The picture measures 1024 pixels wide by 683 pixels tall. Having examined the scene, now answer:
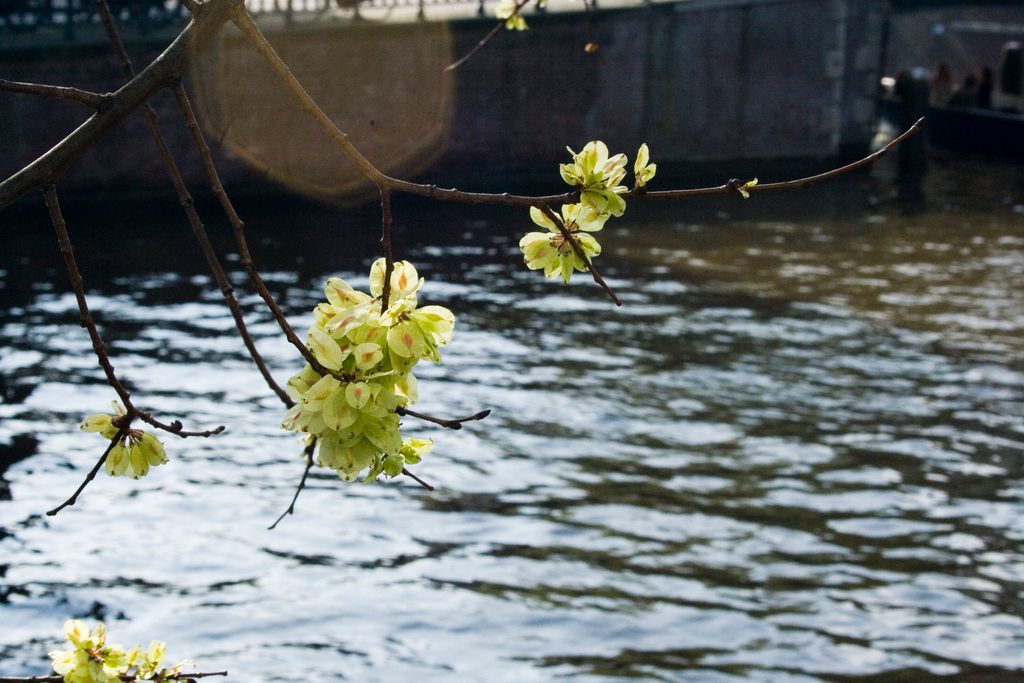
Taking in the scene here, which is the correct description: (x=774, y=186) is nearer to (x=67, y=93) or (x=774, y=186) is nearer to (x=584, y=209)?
(x=584, y=209)

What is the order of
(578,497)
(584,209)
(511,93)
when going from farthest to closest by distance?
(511,93), (578,497), (584,209)

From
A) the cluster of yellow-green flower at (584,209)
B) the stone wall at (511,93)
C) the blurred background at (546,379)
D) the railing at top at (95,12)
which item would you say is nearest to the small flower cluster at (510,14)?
the blurred background at (546,379)

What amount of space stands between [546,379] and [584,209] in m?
10.6

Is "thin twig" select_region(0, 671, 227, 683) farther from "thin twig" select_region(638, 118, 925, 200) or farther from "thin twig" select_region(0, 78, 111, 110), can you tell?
"thin twig" select_region(638, 118, 925, 200)

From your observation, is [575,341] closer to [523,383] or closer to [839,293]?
[523,383]

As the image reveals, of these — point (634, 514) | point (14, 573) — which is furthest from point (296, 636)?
point (634, 514)

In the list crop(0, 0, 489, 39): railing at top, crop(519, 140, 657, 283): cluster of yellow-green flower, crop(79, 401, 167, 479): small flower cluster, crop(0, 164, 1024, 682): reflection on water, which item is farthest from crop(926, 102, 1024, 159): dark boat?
crop(79, 401, 167, 479): small flower cluster

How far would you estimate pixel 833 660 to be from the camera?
7371mm

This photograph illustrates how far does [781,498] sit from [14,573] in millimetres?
5046

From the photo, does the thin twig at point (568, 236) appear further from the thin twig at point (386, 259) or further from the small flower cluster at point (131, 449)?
the small flower cluster at point (131, 449)

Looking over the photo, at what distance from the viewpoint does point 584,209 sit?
2205mm

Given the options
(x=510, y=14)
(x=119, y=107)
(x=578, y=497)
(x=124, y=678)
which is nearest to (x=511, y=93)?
(x=578, y=497)

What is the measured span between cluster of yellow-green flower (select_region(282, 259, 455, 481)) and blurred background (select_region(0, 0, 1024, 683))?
0.60 meters

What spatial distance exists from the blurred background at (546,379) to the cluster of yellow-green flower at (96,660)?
994 millimetres
